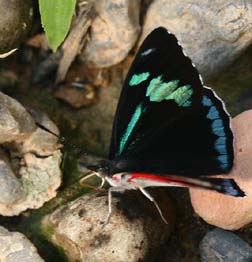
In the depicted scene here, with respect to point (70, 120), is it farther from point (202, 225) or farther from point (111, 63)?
point (202, 225)

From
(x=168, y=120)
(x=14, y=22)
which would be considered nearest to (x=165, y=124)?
(x=168, y=120)

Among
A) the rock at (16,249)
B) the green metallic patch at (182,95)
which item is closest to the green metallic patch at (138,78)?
the green metallic patch at (182,95)

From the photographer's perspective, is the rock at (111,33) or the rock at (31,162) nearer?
the rock at (31,162)

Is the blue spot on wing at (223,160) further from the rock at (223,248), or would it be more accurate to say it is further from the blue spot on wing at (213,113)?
the rock at (223,248)

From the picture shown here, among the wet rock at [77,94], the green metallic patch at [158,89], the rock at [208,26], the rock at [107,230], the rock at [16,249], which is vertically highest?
the rock at [208,26]

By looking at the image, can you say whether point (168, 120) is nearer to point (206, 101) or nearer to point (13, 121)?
point (206, 101)

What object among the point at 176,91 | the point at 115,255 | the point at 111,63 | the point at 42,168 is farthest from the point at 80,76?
the point at 115,255
